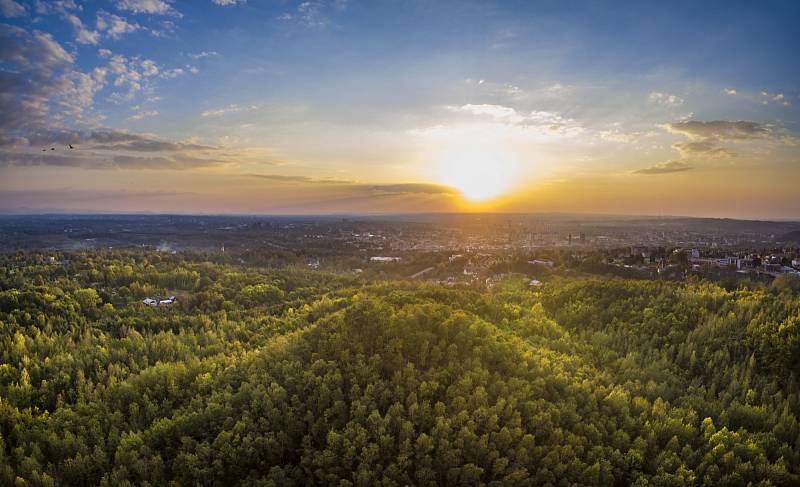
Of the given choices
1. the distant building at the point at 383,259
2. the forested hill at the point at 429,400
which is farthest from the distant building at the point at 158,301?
the distant building at the point at 383,259

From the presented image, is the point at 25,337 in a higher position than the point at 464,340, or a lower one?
lower

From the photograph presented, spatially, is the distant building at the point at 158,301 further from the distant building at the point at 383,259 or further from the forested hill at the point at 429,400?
the distant building at the point at 383,259

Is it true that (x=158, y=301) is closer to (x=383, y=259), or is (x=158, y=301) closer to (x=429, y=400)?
(x=429, y=400)

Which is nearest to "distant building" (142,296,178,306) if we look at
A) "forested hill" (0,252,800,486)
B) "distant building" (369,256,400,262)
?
"forested hill" (0,252,800,486)

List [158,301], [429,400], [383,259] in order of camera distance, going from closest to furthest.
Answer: [429,400] < [158,301] < [383,259]

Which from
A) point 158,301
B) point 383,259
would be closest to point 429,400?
point 158,301

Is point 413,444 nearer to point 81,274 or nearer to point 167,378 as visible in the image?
point 167,378

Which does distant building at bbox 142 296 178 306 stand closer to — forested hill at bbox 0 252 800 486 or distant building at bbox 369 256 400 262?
forested hill at bbox 0 252 800 486

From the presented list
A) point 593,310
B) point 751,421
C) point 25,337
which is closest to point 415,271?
point 593,310
